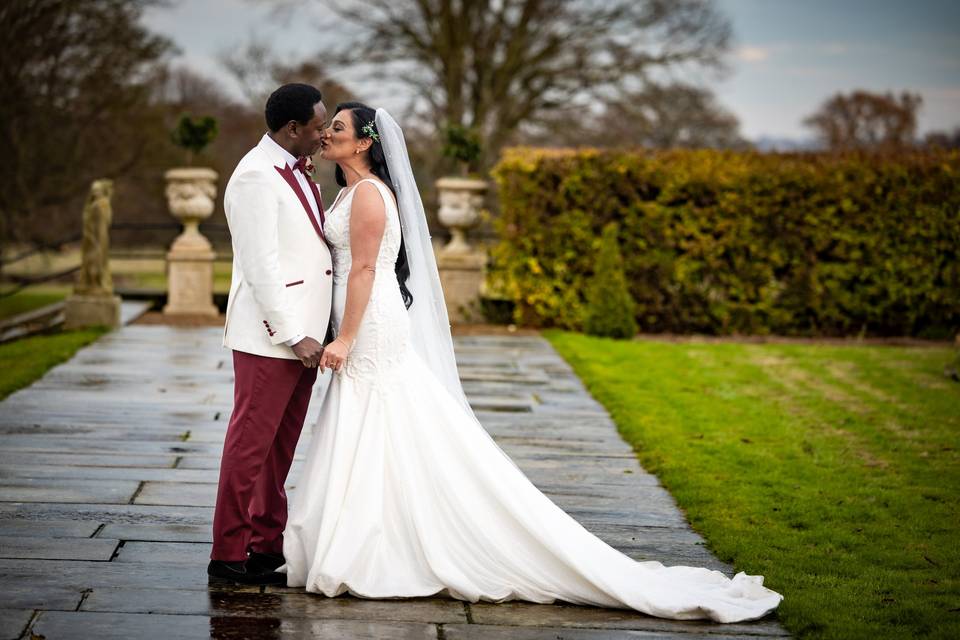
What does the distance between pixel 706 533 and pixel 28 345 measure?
8.16 meters

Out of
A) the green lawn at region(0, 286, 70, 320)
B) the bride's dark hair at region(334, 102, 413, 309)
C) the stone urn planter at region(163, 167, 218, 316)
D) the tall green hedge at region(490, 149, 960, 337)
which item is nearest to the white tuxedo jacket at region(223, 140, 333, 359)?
the bride's dark hair at region(334, 102, 413, 309)

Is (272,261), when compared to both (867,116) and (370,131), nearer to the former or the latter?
(370,131)

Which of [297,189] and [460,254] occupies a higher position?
[297,189]

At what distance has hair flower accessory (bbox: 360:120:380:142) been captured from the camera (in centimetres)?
426

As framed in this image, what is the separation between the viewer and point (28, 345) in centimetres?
1103

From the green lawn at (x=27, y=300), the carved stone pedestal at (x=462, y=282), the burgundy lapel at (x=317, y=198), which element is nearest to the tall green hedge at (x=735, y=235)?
the carved stone pedestal at (x=462, y=282)

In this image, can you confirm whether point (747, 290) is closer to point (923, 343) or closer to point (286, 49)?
point (923, 343)

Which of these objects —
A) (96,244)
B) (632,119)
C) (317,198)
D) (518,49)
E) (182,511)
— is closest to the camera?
(317,198)

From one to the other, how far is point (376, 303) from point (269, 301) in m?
0.48

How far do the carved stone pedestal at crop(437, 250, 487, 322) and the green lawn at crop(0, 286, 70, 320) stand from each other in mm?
8716

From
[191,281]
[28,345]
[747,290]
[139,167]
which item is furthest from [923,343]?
[139,167]

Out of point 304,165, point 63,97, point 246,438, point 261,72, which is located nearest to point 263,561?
point 246,438

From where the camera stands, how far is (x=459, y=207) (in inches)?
567

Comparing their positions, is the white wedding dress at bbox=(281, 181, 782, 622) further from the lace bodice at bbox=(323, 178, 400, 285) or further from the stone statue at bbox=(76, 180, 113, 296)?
the stone statue at bbox=(76, 180, 113, 296)
